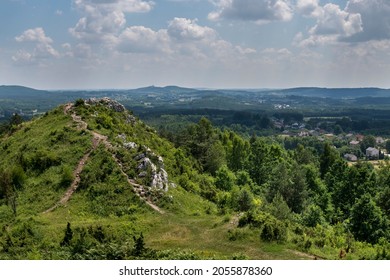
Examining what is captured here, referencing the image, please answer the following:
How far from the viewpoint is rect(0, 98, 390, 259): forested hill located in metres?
31.9

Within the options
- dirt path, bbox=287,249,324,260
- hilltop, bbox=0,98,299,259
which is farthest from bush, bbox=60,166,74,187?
dirt path, bbox=287,249,324,260

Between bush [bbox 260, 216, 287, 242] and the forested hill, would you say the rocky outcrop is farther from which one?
bush [bbox 260, 216, 287, 242]

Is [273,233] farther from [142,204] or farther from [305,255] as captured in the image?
[142,204]

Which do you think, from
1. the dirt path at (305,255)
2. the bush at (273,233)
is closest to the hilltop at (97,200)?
the dirt path at (305,255)

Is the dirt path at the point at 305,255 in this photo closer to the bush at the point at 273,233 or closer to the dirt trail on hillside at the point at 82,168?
the bush at the point at 273,233

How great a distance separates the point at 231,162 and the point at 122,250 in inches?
2652

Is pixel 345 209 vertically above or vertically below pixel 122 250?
below

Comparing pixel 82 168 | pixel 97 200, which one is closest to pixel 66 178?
pixel 82 168

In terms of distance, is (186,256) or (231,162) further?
(231,162)

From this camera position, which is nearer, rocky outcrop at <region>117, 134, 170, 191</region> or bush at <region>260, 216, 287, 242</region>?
bush at <region>260, 216, 287, 242</region>

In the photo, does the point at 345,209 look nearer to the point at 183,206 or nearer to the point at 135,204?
the point at 183,206

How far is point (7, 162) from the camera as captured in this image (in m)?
55.5

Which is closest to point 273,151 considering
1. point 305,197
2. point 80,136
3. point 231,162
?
point 231,162

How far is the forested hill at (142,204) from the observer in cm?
3189
